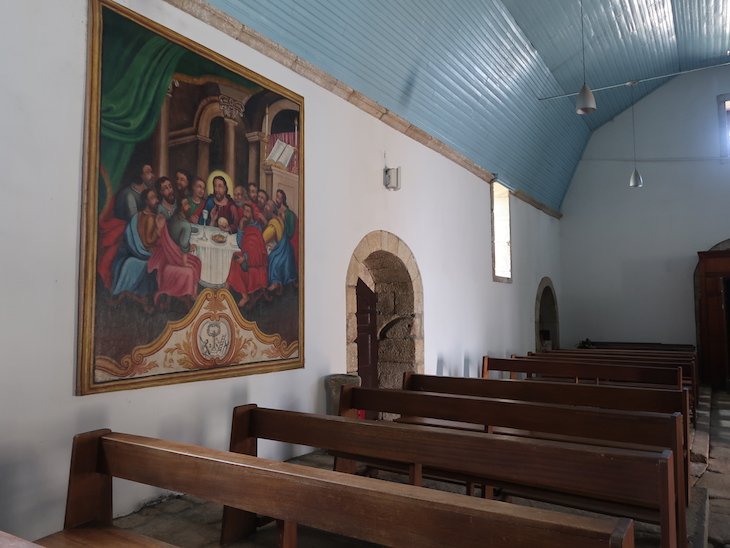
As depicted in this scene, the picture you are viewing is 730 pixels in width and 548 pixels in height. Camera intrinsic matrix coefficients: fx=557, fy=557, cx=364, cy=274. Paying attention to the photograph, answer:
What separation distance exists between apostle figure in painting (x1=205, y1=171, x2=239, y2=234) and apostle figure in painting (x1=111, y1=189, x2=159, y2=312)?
412 millimetres

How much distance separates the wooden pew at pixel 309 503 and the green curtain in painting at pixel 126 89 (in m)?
1.36

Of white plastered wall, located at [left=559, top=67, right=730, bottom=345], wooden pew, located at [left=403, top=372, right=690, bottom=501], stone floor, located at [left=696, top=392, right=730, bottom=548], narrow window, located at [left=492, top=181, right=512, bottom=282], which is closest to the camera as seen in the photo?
stone floor, located at [left=696, top=392, right=730, bottom=548]

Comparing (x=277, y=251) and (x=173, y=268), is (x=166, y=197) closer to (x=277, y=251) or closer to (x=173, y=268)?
(x=173, y=268)

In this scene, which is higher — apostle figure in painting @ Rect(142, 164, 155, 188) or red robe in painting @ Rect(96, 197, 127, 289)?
apostle figure in painting @ Rect(142, 164, 155, 188)

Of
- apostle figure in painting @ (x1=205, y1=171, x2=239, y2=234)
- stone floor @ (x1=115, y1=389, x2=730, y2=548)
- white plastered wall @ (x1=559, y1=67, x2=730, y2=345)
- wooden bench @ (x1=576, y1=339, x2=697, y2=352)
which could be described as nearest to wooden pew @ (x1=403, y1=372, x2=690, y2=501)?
stone floor @ (x1=115, y1=389, x2=730, y2=548)

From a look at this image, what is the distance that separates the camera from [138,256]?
9.88 feet

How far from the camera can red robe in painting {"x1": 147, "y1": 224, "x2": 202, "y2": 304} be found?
3.12 meters

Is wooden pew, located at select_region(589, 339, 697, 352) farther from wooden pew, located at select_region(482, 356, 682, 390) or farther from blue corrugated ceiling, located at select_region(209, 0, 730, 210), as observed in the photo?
wooden pew, located at select_region(482, 356, 682, 390)

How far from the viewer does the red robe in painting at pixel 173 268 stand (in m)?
3.12

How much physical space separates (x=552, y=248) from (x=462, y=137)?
200 inches

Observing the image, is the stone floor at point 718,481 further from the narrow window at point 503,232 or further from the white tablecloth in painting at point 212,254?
the narrow window at point 503,232

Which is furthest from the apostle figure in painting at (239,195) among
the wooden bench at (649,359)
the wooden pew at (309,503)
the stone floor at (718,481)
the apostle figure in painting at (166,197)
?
the wooden bench at (649,359)

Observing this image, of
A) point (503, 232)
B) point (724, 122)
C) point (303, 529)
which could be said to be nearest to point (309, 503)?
point (303, 529)

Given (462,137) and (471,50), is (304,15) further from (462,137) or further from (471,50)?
(462,137)
